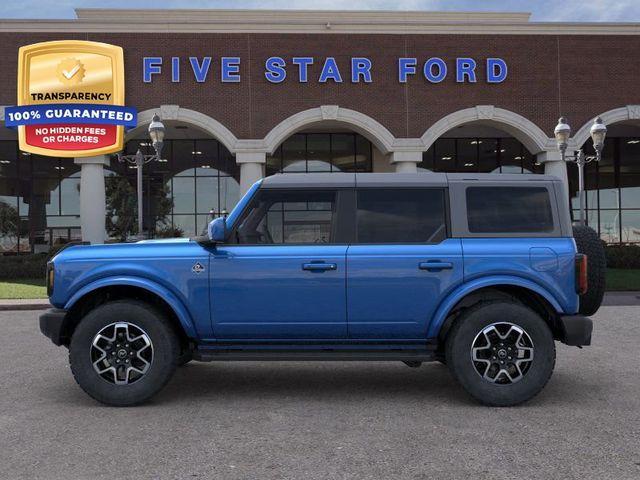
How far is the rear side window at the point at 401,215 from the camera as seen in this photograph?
5418mm

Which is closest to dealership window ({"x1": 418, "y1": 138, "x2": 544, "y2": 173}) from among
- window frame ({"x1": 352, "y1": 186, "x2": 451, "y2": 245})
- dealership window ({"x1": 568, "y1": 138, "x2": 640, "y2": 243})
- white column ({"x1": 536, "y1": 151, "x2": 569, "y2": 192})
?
dealership window ({"x1": 568, "y1": 138, "x2": 640, "y2": 243})

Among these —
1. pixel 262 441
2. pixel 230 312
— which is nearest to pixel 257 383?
pixel 230 312

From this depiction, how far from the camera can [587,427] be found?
4641mm

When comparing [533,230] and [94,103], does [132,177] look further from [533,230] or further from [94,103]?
[533,230]

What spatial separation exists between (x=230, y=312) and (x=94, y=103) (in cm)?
1958

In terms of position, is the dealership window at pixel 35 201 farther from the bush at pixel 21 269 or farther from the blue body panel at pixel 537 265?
the blue body panel at pixel 537 265

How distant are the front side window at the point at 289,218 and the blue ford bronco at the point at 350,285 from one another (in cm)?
1

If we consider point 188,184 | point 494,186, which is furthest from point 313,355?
point 188,184

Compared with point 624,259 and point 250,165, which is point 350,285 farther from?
point 624,259

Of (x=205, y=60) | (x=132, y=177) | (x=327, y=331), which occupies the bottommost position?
(x=327, y=331)

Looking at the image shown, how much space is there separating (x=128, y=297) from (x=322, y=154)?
24728 mm

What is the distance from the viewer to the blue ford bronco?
5.24m

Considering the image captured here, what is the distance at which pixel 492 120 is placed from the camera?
2367 cm

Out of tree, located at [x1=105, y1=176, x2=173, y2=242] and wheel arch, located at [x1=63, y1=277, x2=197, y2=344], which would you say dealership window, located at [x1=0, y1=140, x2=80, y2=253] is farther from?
wheel arch, located at [x1=63, y1=277, x2=197, y2=344]
